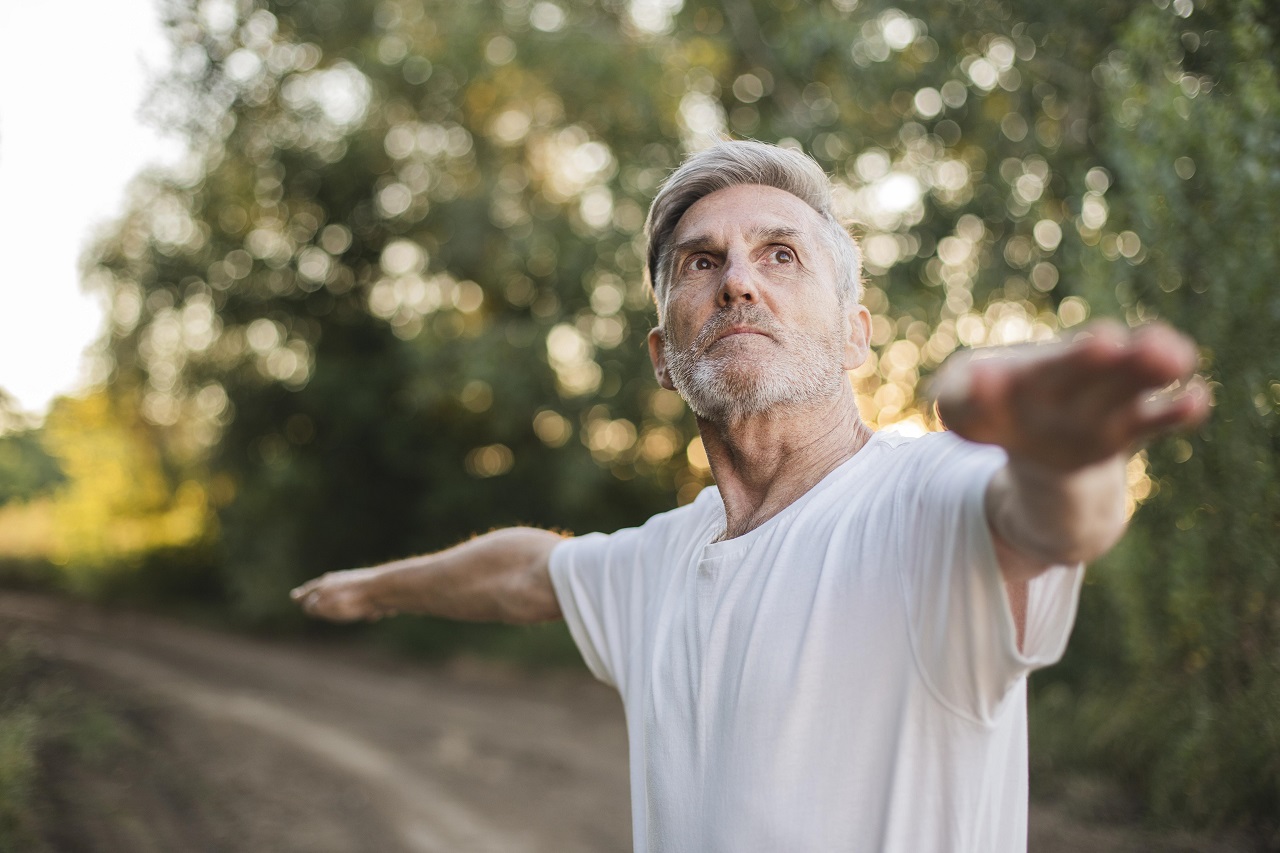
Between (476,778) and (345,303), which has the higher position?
(345,303)

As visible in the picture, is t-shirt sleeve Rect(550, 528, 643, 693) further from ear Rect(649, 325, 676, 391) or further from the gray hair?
the gray hair

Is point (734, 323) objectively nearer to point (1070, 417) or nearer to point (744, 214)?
point (744, 214)

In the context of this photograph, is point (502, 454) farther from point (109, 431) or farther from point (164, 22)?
point (109, 431)

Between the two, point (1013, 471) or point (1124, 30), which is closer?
point (1013, 471)

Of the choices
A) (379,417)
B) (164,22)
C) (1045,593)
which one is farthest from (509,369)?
(1045,593)

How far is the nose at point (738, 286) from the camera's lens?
1833mm

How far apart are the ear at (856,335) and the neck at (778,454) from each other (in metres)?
0.15

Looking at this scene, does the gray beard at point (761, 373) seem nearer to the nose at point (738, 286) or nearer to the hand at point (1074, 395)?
the nose at point (738, 286)

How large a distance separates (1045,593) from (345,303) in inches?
615

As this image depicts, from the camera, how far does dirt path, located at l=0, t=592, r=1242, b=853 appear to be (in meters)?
5.45

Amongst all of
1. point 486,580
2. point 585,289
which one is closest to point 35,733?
point 486,580

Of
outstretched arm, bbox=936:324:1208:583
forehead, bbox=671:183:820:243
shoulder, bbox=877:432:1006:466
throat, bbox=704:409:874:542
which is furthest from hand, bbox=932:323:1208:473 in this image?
forehead, bbox=671:183:820:243

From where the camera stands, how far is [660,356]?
2.21m

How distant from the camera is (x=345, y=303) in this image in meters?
15.6
